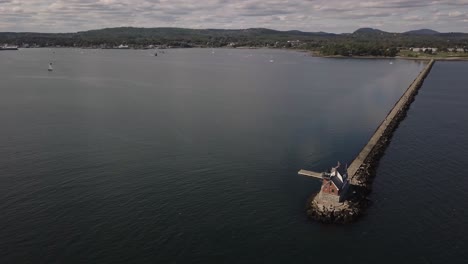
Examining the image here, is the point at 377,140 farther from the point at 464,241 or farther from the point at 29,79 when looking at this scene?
the point at 29,79

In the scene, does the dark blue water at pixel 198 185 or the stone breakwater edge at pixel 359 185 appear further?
the stone breakwater edge at pixel 359 185

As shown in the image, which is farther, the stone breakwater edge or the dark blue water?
the stone breakwater edge

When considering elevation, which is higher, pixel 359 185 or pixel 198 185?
pixel 359 185

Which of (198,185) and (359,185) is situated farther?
(198,185)

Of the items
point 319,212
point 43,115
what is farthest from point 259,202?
point 43,115
